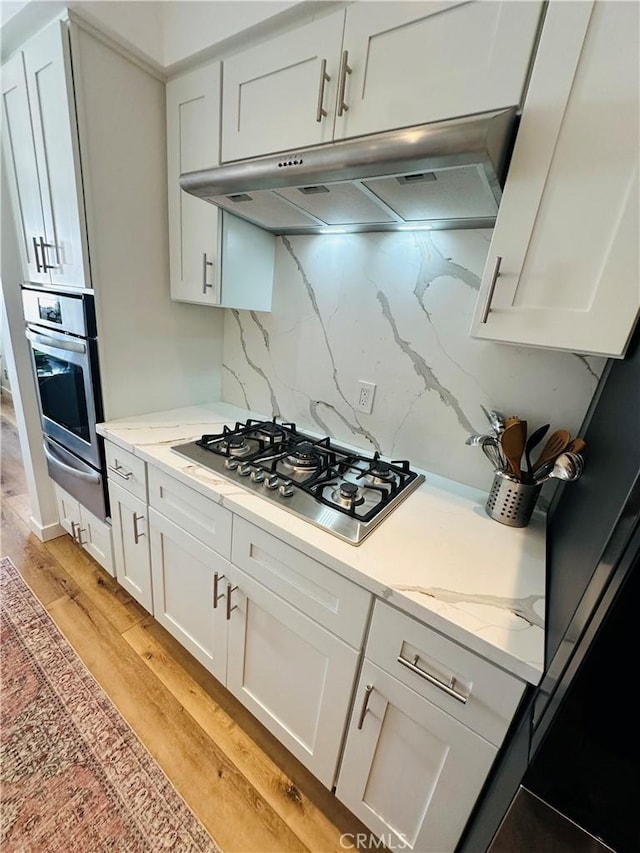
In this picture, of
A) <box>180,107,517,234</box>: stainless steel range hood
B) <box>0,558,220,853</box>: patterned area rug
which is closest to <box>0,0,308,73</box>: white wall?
<box>180,107,517,234</box>: stainless steel range hood

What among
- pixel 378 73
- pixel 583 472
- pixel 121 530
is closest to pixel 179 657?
pixel 121 530

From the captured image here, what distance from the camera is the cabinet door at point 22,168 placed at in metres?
1.33

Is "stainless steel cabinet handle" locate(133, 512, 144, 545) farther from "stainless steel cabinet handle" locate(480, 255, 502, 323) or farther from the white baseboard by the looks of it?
"stainless steel cabinet handle" locate(480, 255, 502, 323)

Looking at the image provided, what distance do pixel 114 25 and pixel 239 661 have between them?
7.04ft

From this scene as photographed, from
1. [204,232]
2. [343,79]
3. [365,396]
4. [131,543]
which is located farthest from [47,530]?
[343,79]

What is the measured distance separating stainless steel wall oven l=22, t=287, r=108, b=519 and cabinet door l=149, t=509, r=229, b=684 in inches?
18.0

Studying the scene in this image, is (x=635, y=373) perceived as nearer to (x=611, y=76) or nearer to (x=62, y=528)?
(x=611, y=76)

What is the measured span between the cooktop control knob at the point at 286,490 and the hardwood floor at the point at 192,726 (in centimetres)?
95

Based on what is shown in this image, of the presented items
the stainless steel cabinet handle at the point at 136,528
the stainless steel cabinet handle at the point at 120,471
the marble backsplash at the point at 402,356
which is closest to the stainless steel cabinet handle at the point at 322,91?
the marble backsplash at the point at 402,356

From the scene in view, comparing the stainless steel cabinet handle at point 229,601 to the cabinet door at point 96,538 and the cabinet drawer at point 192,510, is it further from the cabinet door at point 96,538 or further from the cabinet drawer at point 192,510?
the cabinet door at point 96,538

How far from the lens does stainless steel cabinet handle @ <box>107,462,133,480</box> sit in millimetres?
Answer: 1421

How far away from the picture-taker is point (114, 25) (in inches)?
45.2

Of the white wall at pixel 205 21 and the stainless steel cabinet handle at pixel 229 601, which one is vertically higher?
the white wall at pixel 205 21

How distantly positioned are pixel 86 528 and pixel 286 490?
1402 millimetres
